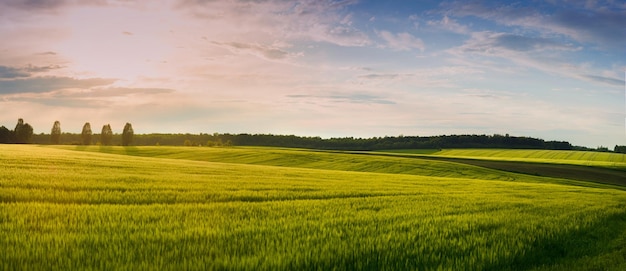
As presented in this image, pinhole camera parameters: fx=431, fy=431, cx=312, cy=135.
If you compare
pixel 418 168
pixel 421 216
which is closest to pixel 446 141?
pixel 418 168

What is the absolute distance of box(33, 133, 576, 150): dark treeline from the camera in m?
166

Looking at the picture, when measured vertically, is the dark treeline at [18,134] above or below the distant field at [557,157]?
above

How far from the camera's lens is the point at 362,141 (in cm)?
18550

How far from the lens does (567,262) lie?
8.45m

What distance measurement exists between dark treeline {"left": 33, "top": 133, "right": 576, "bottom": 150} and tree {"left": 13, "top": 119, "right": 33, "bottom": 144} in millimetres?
20158

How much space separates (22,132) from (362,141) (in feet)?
407

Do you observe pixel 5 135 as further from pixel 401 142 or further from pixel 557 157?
pixel 557 157

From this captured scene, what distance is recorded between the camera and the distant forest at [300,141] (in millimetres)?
143500

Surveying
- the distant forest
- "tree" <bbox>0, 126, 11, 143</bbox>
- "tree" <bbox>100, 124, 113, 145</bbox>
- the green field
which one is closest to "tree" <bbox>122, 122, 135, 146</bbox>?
the distant forest

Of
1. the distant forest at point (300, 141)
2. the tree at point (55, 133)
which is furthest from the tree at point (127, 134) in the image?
the tree at point (55, 133)

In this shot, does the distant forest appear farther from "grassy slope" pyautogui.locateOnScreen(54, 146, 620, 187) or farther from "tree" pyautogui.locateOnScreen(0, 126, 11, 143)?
"grassy slope" pyautogui.locateOnScreen(54, 146, 620, 187)

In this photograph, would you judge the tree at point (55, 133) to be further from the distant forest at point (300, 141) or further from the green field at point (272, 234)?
the green field at point (272, 234)

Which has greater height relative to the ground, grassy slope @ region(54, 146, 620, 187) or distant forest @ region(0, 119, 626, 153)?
distant forest @ region(0, 119, 626, 153)

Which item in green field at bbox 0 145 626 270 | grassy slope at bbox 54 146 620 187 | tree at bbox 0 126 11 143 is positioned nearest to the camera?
green field at bbox 0 145 626 270
